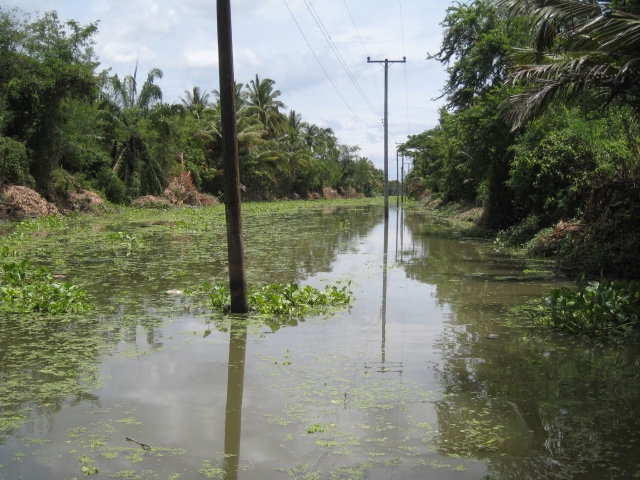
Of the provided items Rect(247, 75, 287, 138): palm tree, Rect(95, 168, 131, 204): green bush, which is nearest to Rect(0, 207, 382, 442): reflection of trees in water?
Rect(95, 168, 131, 204): green bush

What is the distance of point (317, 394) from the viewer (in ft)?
19.1

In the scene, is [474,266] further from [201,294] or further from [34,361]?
[34,361]

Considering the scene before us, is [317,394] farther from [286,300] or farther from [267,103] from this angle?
[267,103]

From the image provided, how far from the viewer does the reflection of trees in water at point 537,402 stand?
4461mm

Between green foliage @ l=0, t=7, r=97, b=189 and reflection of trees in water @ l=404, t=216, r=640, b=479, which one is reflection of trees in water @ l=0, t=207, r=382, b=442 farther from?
green foliage @ l=0, t=7, r=97, b=189

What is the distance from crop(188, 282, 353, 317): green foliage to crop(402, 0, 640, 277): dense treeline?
4.55 meters

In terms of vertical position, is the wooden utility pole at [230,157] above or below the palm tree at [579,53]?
below

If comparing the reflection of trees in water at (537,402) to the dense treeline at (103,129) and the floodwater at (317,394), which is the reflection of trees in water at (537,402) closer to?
the floodwater at (317,394)

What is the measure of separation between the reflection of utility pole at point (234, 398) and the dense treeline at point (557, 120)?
6074 millimetres

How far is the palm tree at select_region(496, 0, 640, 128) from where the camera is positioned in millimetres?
8617

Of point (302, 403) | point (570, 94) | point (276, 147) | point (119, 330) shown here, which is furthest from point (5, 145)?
point (276, 147)

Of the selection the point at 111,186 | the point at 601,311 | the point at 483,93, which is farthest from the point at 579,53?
the point at 111,186

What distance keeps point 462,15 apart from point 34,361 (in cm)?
2333

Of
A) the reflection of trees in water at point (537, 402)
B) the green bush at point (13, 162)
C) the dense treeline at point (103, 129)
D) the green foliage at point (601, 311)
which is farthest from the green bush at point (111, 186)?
the green foliage at point (601, 311)
